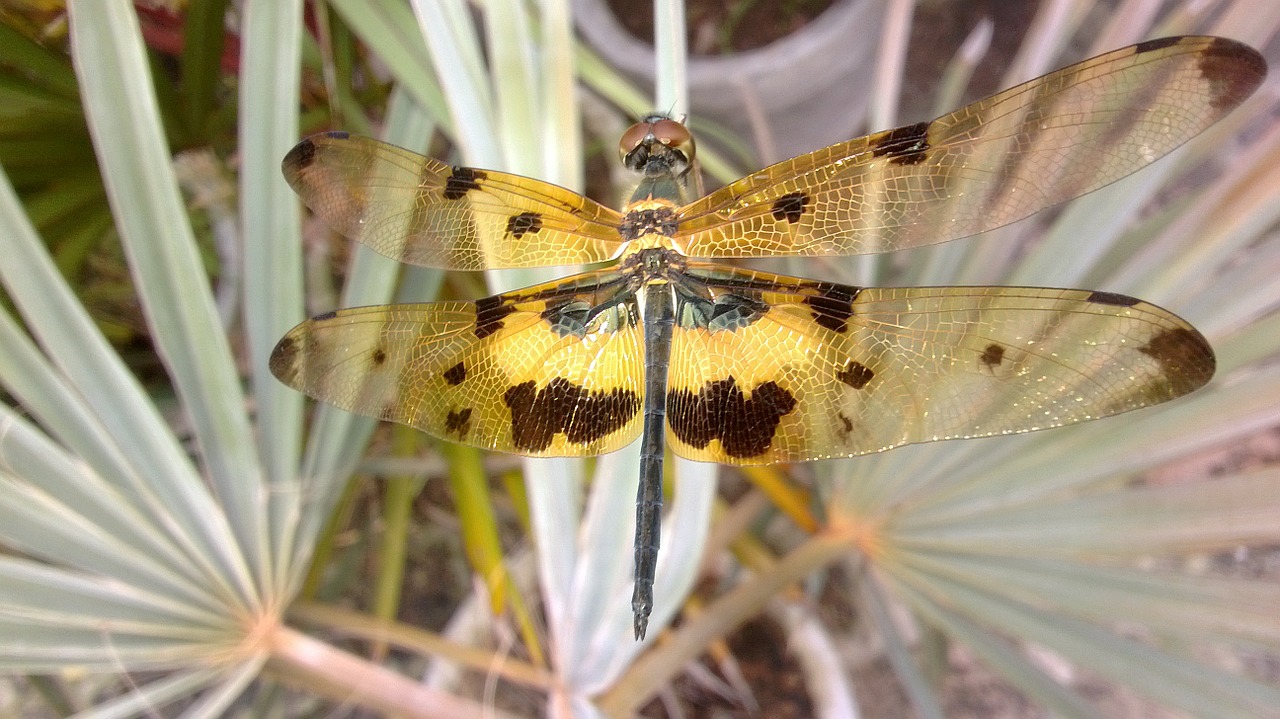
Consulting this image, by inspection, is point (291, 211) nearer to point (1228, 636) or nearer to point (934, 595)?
point (934, 595)

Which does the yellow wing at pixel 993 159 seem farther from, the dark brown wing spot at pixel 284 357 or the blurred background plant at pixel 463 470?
the dark brown wing spot at pixel 284 357

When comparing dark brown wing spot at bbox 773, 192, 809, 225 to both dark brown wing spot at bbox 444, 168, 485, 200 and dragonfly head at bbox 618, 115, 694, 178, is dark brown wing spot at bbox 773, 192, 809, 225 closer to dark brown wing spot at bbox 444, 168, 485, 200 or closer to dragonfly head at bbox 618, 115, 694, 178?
dragonfly head at bbox 618, 115, 694, 178

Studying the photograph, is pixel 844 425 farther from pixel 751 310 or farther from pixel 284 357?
pixel 284 357

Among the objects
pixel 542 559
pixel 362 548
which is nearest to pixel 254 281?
pixel 542 559

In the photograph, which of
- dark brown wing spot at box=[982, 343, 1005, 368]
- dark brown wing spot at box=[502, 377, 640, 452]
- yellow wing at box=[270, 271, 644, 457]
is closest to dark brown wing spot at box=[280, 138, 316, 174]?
yellow wing at box=[270, 271, 644, 457]

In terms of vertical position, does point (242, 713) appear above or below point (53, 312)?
below

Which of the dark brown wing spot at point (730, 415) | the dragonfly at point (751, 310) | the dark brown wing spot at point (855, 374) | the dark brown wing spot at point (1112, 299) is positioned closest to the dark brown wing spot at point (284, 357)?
the dragonfly at point (751, 310)

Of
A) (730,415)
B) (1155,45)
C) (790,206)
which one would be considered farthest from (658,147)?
(1155,45)
